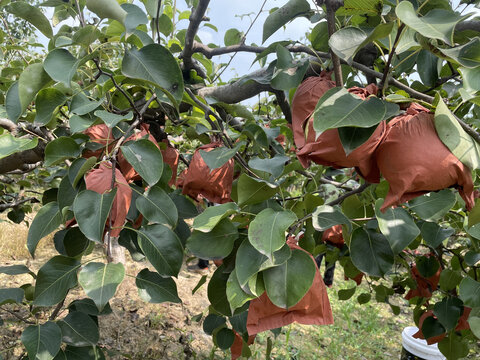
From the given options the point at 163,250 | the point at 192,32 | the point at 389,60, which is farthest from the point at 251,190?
the point at 192,32

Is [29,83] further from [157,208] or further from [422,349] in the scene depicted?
[422,349]

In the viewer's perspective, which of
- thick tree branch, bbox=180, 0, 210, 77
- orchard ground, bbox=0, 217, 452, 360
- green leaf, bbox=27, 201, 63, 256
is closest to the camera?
green leaf, bbox=27, 201, 63, 256

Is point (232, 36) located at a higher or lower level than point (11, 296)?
higher

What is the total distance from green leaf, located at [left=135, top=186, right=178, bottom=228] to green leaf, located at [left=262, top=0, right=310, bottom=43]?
14.2 inches

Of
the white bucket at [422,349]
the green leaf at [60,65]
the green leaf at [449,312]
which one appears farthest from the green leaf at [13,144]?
the white bucket at [422,349]

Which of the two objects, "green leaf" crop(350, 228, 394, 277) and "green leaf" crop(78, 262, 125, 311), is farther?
"green leaf" crop(350, 228, 394, 277)

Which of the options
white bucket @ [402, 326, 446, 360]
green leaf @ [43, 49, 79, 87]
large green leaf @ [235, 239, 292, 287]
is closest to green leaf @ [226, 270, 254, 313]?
large green leaf @ [235, 239, 292, 287]

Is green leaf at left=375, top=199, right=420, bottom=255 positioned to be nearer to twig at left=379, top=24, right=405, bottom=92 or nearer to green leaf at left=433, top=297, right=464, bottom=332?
twig at left=379, top=24, right=405, bottom=92

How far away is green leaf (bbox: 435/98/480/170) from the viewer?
0.41 metres

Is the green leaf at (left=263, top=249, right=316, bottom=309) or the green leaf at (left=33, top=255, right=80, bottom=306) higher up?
the green leaf at (left=263, top=249, right=316, bottom=309)

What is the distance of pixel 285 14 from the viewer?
66 centimetres

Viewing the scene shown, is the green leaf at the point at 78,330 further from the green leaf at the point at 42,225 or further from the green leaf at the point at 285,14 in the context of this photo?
the green leaf at the point at 285,14

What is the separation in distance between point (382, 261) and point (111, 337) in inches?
71.4

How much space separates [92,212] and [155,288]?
Answer: 212 mm
